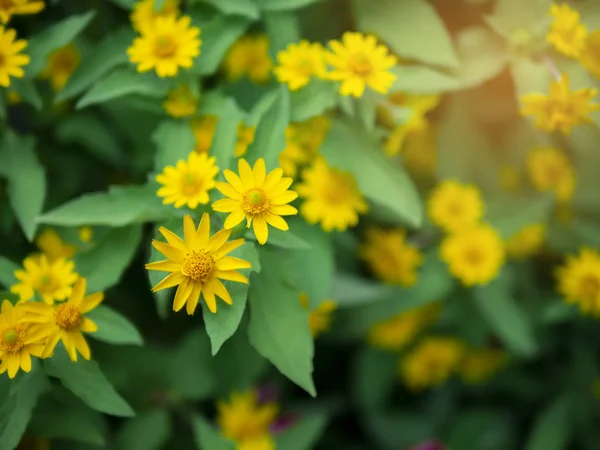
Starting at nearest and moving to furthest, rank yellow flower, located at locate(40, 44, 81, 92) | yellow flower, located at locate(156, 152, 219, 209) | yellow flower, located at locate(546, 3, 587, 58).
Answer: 1. yellow flower, located at locate(156, 152, 219, 209)
2. yellow flower, located at locate(546, 3, 587, 58)
3. yellow flower, located at locate(40, 44, 81, 92)

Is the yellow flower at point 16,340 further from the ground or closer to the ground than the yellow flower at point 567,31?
closer to the ground

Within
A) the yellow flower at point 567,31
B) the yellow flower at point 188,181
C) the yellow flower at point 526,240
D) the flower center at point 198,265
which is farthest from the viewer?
the yellow flower at point 526,240

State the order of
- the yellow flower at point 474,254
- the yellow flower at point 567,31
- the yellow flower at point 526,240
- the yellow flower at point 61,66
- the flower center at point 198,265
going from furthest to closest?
the yellow flower at point 526,240 → the yellow flower at point 474,254 → the yellow flower at point 61,66 → the yellow flower at point 567,31 → the flower center at point 198,265

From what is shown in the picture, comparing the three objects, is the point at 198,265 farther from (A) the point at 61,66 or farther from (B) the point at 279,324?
(A) the point at 61,66

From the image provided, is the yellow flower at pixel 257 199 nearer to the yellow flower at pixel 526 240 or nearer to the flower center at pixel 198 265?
the flower center at pixel 198 265

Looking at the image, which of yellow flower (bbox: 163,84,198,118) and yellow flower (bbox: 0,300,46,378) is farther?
yellow flower (bbox: 163,84,198,118)

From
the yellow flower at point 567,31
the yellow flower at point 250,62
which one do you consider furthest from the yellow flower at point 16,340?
the yellow flower at point 567,31

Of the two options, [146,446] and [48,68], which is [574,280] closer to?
[146,446]

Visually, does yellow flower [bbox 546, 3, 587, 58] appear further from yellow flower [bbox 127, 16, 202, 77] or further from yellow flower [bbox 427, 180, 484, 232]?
yellow flower [bbox 127, 16, 202, 77]

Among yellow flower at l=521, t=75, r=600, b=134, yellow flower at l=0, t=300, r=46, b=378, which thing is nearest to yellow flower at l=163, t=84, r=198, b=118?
yellow flower at l=0, t=300, r=46, b=378
